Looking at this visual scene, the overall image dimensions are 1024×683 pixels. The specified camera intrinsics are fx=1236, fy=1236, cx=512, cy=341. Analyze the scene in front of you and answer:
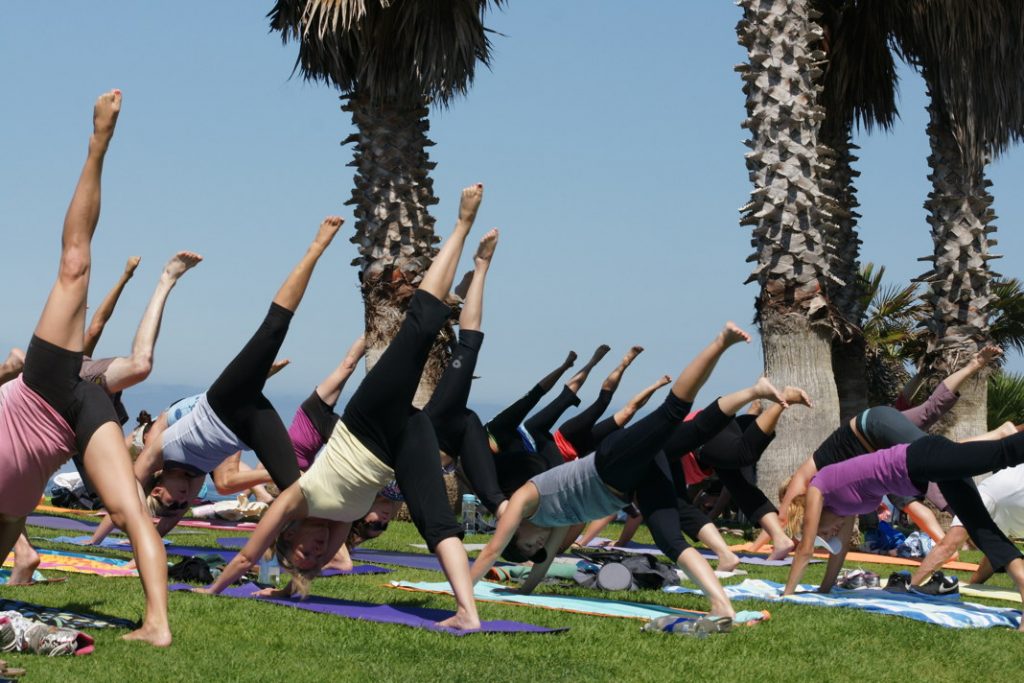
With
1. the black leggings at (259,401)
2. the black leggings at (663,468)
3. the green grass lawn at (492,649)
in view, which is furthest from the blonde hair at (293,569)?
the black leggings at (663,468)

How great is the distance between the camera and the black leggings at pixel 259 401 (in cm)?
696

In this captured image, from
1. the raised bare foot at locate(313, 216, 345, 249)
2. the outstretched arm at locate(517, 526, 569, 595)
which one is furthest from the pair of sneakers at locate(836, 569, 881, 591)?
the raised bare foot at locate(313, 216, 345, 249)

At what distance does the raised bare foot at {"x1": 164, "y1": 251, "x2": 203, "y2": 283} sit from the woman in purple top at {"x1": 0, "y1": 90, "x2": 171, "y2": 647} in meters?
1.68

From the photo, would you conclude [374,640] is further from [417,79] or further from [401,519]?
[417,79]

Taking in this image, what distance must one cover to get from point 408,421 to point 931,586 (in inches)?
184

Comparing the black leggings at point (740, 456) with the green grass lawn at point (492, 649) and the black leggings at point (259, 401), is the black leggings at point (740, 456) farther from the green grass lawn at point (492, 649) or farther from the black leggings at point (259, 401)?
the black leggings at point (259, 401)

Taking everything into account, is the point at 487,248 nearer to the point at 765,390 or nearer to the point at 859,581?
the point at 765,390

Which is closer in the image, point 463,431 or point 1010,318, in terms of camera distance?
point 463,431

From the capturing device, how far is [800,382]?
14.2m

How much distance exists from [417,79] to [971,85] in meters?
7.10

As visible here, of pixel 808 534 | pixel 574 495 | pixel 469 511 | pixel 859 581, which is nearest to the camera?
pixel 574 495

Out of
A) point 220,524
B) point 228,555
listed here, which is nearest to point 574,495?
point 228,555

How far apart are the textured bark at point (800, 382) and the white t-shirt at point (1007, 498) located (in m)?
4.09

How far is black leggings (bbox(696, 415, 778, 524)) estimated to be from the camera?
34.4 ft
